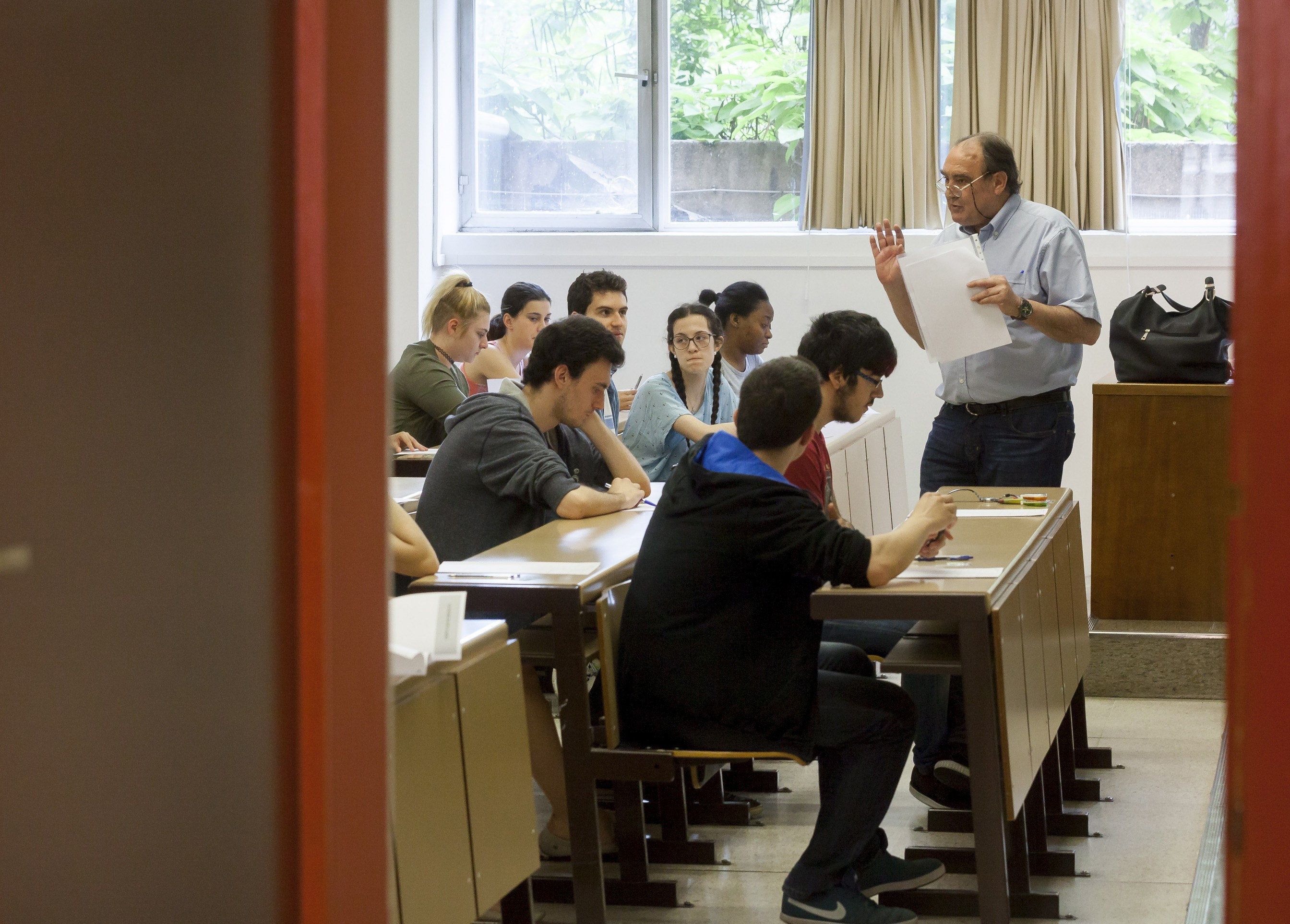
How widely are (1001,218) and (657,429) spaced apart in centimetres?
117

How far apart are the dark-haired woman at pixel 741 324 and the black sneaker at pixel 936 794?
1.67m

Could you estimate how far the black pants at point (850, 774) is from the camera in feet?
8.27

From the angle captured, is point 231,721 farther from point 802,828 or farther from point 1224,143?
point 1224,143

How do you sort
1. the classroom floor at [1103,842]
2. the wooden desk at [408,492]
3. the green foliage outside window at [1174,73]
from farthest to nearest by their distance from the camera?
the green foliage outside window at [1174,73] < the wooden desk at [408,492] < the classroom floor at [1103,842]

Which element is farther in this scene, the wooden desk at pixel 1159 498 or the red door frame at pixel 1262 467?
the wooden desk at pixel 1159 498

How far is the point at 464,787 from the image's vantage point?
185cm

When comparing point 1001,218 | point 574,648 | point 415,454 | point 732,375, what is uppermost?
point 1001,218

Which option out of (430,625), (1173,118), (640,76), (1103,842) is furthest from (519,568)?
(1173,118)

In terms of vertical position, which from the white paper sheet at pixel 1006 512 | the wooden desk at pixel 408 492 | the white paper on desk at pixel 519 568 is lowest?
the white paper on desk at pixel 519 568

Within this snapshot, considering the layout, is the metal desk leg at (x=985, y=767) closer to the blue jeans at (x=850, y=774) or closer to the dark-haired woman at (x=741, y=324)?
the blue jeans at (x=850, y=774)

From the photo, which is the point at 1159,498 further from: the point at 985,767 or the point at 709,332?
the point at 985,767

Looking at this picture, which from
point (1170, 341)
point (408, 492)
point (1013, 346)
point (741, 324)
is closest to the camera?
point (408, 492)

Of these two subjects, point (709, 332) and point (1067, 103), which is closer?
point (709, 332)

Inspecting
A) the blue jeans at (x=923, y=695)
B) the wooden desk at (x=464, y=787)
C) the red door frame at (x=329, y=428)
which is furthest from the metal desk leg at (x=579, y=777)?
the red door frame at (x=329, y=428)
